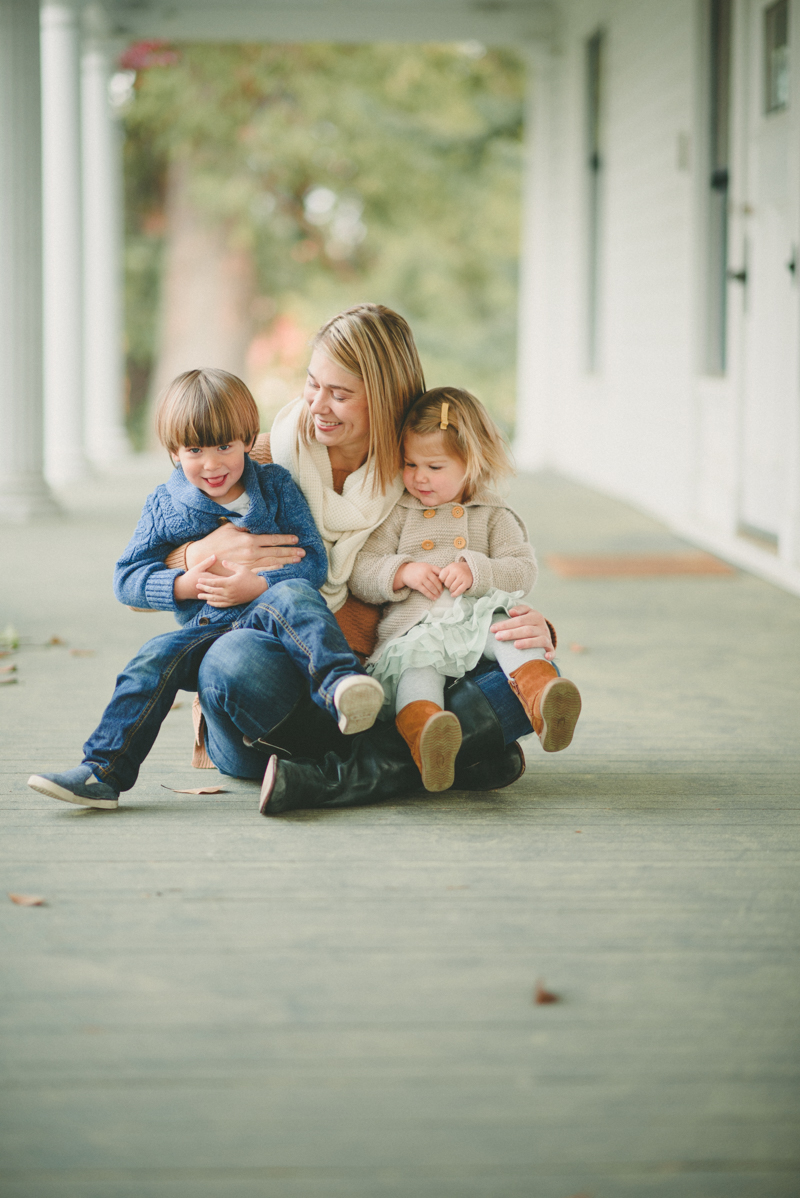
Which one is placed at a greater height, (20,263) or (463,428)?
(20,263)

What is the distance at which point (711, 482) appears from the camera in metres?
7.50

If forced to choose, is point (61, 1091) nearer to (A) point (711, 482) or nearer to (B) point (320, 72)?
(A) point (711, 482)

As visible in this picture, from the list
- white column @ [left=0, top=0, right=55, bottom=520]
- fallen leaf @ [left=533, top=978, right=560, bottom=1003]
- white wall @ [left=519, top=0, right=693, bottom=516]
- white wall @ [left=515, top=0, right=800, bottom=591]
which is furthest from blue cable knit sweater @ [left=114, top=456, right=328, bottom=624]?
white column @ [left=0, top=0, right=55, bottom=520]

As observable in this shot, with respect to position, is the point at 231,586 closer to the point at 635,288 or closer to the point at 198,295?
the point at 635,288

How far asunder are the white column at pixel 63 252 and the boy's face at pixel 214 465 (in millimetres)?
7694

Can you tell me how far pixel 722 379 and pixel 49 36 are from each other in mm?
5976

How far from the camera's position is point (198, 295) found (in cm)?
1820

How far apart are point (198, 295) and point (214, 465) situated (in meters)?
16.1

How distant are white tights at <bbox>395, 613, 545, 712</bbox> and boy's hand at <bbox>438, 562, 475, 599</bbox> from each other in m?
0.13

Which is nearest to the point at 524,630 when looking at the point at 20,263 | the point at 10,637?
the point at 10,637

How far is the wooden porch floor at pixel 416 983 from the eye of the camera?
1574 mm

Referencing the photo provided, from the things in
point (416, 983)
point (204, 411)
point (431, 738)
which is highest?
point (204, 411)

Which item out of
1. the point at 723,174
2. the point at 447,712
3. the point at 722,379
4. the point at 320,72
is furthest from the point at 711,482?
the point at 320,72

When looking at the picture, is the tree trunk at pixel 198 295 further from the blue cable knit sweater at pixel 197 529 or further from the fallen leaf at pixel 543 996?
the fallen leaf at pixel 543 996
